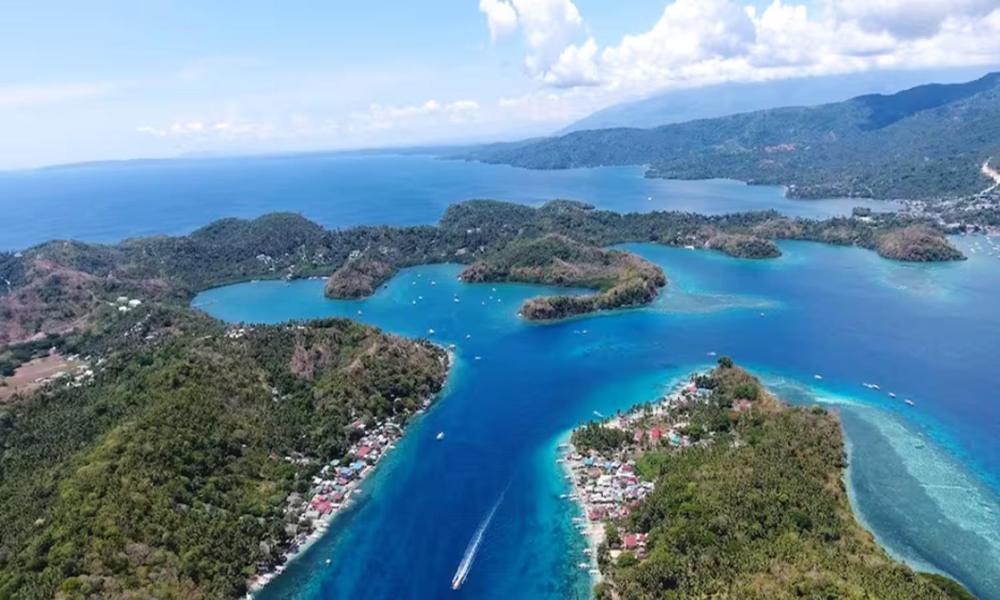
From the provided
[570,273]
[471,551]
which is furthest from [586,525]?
[570,273]

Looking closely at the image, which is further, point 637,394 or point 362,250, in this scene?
point 362,250

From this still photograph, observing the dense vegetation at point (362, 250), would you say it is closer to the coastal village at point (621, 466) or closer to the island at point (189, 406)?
the island at point (189, 406)

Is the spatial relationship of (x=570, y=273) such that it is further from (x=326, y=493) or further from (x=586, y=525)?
(x=326, y=493)

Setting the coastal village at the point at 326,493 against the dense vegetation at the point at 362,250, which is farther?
the dense vegetation at the point at 362,250

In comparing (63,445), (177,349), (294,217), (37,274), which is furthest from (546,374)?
(294,217)

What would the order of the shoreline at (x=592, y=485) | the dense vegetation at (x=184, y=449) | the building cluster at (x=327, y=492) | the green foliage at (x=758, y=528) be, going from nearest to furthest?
the green foliage at (x=758, y=528), the dense vegetation at (x=184, y=449), the shoreline at (x=592, y=485), the building cluster at (x=327, y=492)

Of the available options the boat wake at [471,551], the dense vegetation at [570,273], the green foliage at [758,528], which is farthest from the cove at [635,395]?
the green foliage at [758,528]

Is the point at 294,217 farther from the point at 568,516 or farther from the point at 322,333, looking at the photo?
the point at 568,516

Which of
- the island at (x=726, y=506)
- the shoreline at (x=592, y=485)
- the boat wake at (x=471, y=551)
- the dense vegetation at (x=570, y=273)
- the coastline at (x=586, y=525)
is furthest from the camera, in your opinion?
the dense vegetation at (x=570, y=273)
